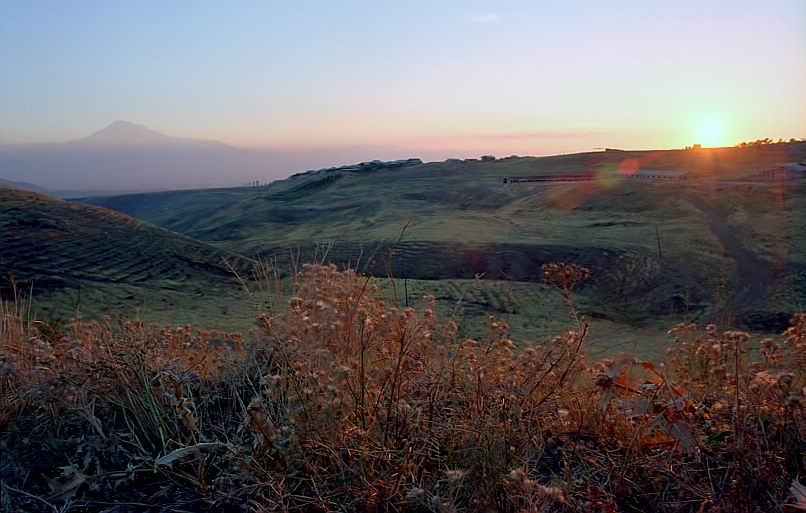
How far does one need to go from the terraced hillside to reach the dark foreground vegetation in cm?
660

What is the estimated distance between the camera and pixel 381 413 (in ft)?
8.18

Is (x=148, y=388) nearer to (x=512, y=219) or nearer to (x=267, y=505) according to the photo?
(x=267, y=505)

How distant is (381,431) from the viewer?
2449 millimetres

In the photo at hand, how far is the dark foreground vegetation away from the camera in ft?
7.30

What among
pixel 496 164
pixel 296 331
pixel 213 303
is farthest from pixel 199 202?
pixel 296 331

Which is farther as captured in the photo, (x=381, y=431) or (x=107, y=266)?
(x=107, y=266)

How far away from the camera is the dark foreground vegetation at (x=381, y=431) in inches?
87.7

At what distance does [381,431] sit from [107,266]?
11.7 meters

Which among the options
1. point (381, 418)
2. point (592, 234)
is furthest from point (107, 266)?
point (381, 418)

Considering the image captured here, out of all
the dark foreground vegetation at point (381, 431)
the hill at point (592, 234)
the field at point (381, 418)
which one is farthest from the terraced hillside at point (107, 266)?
the dark foreground vegetation at point (381, 431)

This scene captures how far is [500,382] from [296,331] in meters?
0.99

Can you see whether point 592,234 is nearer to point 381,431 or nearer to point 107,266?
point 107,266

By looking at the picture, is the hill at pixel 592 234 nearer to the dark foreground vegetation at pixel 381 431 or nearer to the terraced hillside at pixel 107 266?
the dark foreground vegetation at pixel 381 431

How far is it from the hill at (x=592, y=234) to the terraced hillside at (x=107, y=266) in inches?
88.2
